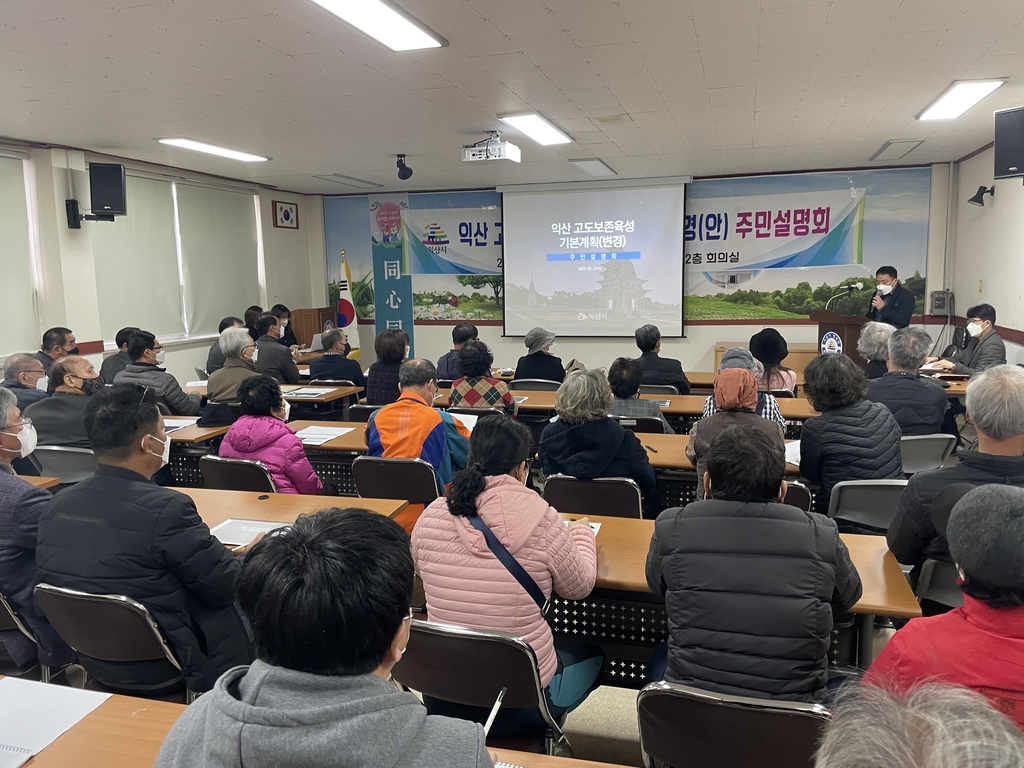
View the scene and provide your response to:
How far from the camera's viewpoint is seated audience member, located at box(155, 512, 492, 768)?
0.77 meters

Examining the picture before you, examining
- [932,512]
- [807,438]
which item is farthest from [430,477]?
[932,512]

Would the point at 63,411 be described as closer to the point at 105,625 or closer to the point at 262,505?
the point at 262,505

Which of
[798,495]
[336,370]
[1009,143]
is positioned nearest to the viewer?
[798,495]

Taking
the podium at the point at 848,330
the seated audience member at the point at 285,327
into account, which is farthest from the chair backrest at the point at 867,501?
the seated audience member at the point at 285,327

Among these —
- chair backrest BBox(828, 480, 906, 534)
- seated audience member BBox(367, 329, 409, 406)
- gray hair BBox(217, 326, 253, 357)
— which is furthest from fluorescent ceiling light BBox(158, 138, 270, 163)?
chair backrest BBox(828, 480, 906, 534)

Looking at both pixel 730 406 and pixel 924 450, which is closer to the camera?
pixel 730 406

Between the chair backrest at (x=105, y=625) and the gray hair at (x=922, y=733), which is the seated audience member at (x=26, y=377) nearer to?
the chair backrest at (x=105, y=625)

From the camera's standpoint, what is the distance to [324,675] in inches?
33.7

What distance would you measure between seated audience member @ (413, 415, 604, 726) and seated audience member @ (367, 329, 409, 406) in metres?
3.40

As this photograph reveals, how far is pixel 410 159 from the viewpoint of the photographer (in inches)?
292

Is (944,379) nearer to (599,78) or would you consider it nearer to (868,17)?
(868,17)

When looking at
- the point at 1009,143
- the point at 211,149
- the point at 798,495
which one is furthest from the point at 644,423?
the point at 211,149

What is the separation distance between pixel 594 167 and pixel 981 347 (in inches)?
170

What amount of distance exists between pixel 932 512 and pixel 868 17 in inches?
106
